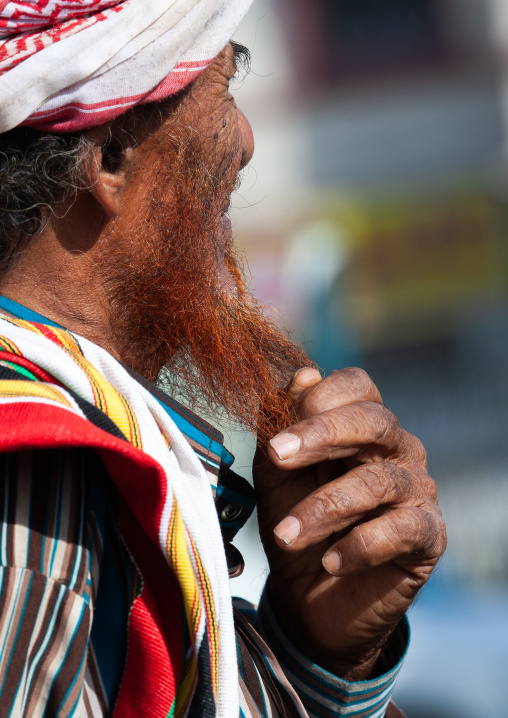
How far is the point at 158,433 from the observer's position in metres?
0.96

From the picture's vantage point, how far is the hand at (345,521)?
1.22m

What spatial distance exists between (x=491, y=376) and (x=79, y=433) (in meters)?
4.99

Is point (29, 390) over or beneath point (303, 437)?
beneath

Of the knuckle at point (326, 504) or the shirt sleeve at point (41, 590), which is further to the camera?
the knuckle at point (326, 504)

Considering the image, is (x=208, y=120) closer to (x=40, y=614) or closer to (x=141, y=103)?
(x=141, y=103)

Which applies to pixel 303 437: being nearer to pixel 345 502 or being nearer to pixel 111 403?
pixel 345 502

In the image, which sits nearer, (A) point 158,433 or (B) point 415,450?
(A) point 158,433

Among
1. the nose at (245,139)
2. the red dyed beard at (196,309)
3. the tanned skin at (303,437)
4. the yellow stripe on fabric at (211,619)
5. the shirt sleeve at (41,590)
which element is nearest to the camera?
the shirt sleeve at (41,590)

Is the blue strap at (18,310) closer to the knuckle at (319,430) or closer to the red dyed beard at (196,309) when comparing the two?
the red dyed beard at (196,309)

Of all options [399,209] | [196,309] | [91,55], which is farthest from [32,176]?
[399,209]

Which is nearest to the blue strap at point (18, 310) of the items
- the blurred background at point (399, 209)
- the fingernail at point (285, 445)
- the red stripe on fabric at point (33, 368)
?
the red stripe on fabric at point (33, 368)

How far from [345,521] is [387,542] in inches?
3.5

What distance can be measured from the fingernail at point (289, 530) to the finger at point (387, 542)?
0.11 metres

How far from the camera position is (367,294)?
5773 mm
